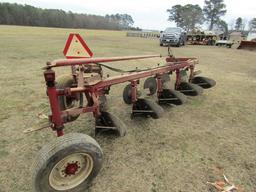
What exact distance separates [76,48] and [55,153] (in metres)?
1.58

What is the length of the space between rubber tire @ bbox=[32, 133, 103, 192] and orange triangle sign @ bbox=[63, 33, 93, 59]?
132 cm

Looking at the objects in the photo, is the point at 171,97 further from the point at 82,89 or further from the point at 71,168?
the point at 71,168

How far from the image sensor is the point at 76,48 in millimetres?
3029

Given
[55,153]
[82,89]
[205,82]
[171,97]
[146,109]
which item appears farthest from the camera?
[205,82]

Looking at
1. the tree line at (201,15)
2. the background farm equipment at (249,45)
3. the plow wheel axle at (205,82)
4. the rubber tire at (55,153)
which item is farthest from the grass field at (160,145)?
the tree line at (201,15)

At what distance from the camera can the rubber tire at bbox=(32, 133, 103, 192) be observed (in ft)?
6.34

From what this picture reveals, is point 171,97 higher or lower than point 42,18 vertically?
lower

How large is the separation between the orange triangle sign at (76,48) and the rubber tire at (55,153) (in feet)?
4.32

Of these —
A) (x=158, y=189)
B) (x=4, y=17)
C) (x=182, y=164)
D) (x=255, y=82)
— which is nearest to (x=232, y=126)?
(x=182, y=164)

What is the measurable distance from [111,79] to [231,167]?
6.12ft

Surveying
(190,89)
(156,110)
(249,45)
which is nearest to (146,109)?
(156,110)

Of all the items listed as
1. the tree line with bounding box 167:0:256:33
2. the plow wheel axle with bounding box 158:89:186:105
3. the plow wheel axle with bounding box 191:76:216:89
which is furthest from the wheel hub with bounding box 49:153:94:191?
the tree line with bounding box 167:0:256:33

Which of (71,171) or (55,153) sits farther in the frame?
(71,171)

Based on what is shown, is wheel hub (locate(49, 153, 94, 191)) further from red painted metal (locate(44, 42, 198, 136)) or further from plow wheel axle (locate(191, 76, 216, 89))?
plow wheel axle (locate(191, 76, 216, 89))
